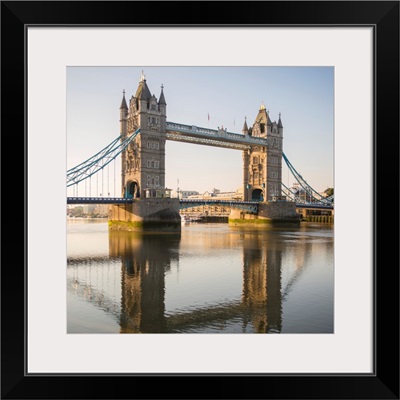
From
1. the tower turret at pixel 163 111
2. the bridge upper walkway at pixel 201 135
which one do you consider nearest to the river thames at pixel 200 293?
the tower turret at pixel 163 111

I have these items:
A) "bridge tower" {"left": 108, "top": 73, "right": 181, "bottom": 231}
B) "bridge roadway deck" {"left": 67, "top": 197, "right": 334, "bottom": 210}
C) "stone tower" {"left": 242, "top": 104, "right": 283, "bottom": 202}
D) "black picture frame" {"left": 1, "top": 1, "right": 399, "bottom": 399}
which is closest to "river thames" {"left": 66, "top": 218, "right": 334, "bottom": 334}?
"black picture frame" {"left": 1, "top": 1, "right": 399, "bottom": 399}

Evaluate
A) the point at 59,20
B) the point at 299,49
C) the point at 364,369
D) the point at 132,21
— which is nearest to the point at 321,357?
the point at 364,369

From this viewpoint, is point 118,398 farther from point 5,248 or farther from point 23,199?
point 23,199

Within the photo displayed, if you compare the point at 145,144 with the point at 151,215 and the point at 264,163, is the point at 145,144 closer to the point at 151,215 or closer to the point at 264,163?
the point at 151,215

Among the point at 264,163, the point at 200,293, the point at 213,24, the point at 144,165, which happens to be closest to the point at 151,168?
the point at 144,165

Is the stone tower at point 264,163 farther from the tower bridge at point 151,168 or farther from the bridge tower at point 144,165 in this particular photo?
the bridge tower at point 144,165

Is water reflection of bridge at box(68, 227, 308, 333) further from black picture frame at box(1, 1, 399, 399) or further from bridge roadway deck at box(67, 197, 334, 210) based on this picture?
bridge roadway deck at box(67, 197, 334, 210)
